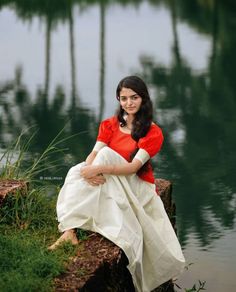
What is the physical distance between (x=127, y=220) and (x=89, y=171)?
0.95ft

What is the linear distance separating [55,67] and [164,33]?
3859 mm

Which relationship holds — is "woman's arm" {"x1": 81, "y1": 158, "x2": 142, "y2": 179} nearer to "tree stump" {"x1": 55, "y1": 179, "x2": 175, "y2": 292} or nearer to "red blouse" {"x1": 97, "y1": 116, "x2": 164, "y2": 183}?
"red blouse" {"x1": 97, "y1": 116, "x2": 164, "y2": 183}

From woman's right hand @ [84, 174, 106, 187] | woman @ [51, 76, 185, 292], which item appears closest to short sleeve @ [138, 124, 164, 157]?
woman @ [51, 76, 185, 292]

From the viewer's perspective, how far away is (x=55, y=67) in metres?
12.9

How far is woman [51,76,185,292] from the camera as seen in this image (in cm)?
405

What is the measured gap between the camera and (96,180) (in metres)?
4.05

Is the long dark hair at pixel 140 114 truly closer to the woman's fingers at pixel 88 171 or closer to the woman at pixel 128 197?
the woman at pixel 128 197

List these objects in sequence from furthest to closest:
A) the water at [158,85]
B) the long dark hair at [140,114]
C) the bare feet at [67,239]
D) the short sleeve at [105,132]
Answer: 1. the water at [158,85]
2. the short sleeve at [105,132]
3. the long dark hair at [140,114]
4. the bare feet at [67,239]

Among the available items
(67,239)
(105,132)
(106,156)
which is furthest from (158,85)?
(67,239)

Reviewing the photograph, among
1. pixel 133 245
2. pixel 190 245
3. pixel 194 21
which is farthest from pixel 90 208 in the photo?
pixel 194 21

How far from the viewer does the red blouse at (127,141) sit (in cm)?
417

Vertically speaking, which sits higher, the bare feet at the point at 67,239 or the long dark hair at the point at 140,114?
the long dark hair at the point at 140,114

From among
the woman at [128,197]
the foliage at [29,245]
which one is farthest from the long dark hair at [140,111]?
the foliage at [29,245]

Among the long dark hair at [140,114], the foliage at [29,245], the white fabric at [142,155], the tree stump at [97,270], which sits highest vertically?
the long dark hair at [140,114]
